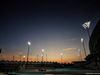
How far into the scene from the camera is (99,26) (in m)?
66.9

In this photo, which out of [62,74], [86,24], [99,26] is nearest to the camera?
[62,74]

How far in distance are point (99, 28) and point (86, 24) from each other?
169 feet

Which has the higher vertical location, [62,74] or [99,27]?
[99,27]

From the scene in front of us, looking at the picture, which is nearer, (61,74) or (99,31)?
(61,74)

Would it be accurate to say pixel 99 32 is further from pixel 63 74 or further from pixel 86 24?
pixel 63 74

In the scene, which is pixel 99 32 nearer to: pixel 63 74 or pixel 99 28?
pixel 99 28

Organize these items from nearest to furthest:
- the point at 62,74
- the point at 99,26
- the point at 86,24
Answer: the point at 62,74
the point at 86,24
the point at 99,26

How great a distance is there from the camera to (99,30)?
223 ft

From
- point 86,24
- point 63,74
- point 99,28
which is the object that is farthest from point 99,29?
point 63,74

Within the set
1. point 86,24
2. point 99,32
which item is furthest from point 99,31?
point 86,24

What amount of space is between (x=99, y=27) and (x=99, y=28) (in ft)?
2.98

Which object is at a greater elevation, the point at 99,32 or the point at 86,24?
the point at 99,32

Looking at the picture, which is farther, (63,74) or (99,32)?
(99,32)

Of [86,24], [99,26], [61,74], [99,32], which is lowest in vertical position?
[61,74]
